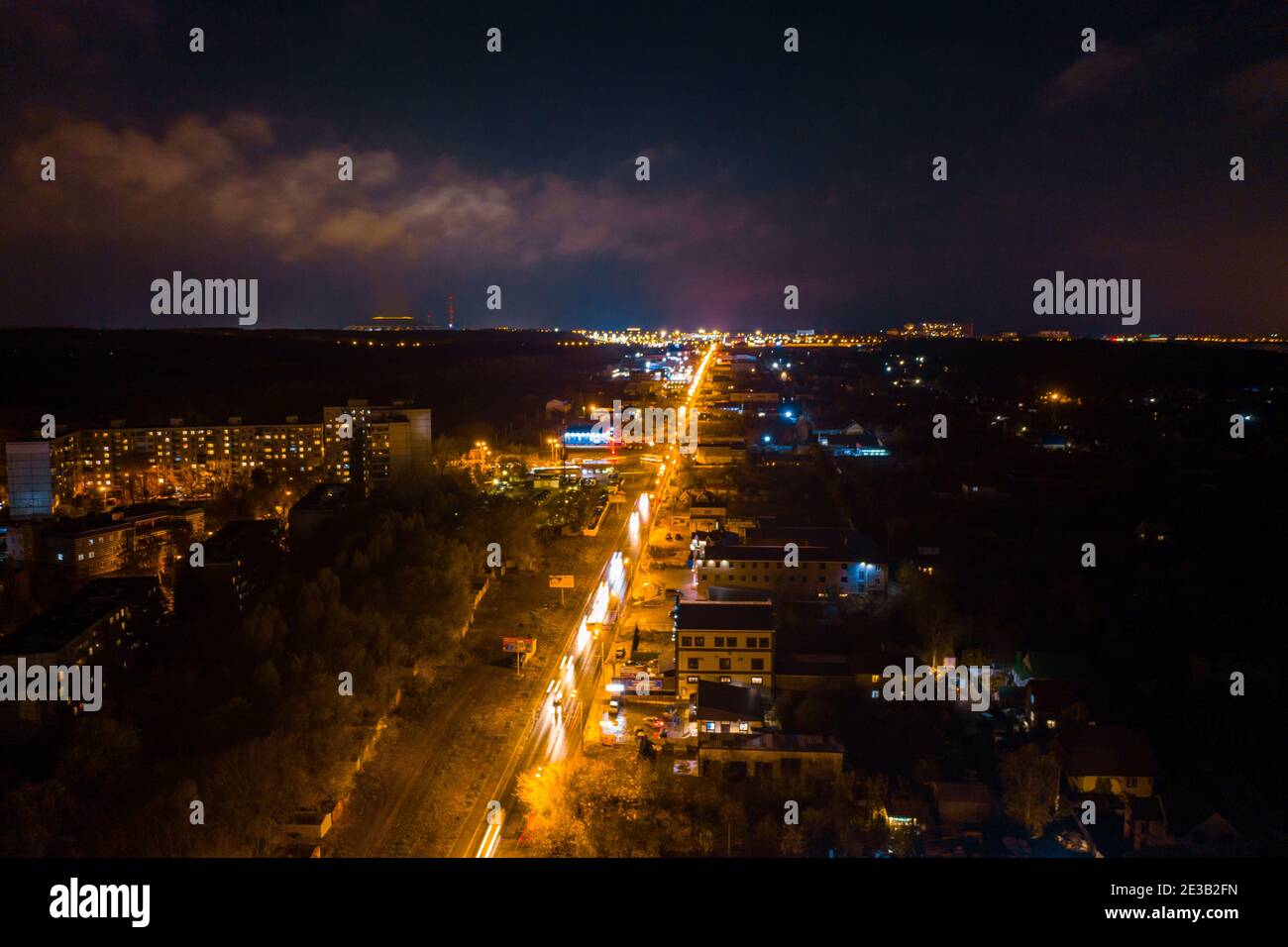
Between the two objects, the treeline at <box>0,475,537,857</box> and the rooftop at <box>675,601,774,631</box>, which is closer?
the treeline at <box>0,475,537,857</box>

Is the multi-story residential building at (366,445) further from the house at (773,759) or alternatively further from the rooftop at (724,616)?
the house at (773,759)

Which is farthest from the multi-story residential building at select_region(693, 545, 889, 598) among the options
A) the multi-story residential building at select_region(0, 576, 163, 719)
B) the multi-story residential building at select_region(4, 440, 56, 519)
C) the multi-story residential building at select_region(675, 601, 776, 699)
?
the multi-story residential building at select_region(4, 440, 56, 519)

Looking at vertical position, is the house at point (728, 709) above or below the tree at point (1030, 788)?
above

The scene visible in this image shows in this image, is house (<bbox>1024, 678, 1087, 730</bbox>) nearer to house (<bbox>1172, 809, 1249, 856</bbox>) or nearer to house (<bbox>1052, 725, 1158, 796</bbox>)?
house (<bbox>1052, 725, 1158, 796</bbox>)

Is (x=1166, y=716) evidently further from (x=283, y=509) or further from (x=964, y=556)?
(x=283, y=509)

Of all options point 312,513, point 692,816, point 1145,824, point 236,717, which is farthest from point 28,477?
point 1145,824

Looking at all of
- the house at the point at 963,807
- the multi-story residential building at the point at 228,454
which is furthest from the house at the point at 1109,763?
the multi-story residential building at the point at 228,454

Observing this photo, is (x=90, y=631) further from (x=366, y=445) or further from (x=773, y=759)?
(x=366, y=445)
